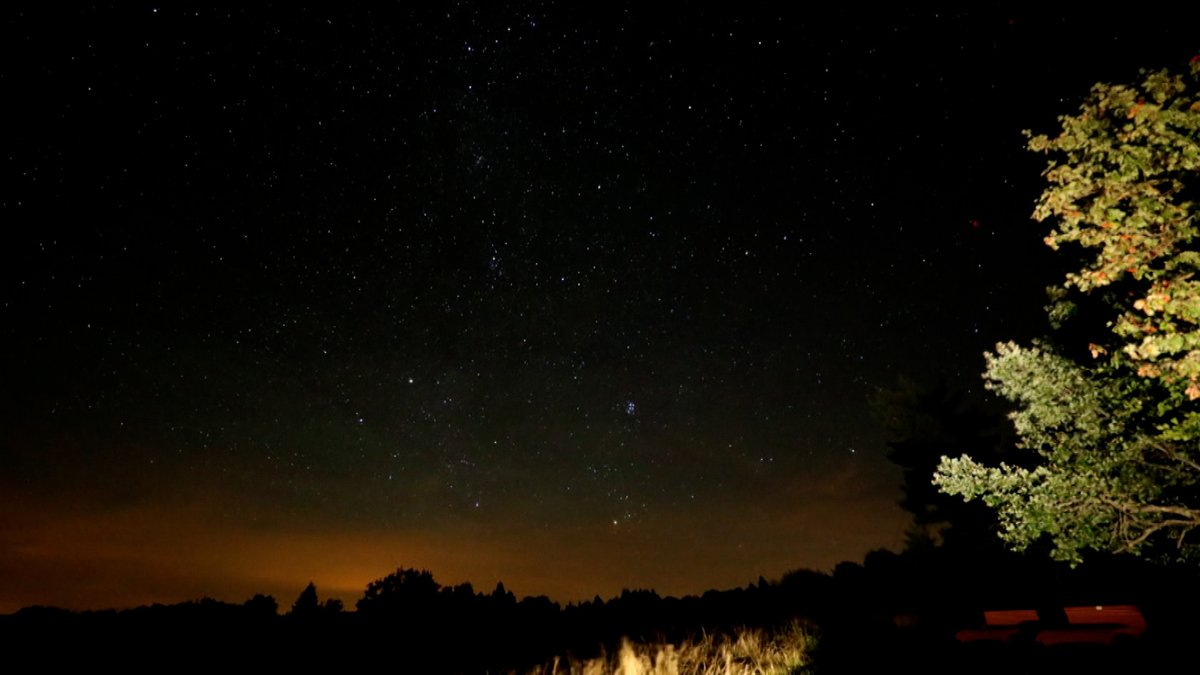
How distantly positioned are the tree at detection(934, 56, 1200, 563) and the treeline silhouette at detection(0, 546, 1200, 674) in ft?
10.3

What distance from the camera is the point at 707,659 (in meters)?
7.65

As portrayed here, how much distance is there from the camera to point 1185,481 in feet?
30.1

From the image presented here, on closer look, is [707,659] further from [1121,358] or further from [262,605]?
[262,605]

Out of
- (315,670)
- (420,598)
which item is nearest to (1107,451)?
(315,670)

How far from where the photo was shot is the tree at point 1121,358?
21.9ft

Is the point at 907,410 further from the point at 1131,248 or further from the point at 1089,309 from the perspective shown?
the point at 1131,248

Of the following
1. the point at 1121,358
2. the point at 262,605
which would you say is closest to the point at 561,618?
the point at 262,605

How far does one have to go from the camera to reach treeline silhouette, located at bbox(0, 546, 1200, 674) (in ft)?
46.0

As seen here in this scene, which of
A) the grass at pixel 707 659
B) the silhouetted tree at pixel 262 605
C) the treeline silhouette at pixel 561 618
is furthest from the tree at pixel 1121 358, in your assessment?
the silhouetted tree at pixel 262 605

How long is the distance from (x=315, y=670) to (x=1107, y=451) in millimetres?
20219

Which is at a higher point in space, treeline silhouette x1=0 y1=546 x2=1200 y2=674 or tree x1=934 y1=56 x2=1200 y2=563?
tree x1=934 y1=56 x2=1200 y2=563

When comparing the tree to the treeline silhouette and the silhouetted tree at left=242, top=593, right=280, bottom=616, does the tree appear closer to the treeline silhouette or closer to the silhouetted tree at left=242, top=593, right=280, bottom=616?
the treeline silhouette

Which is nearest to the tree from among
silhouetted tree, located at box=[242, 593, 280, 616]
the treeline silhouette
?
the treeline silhouette

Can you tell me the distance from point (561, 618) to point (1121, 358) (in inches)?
922
